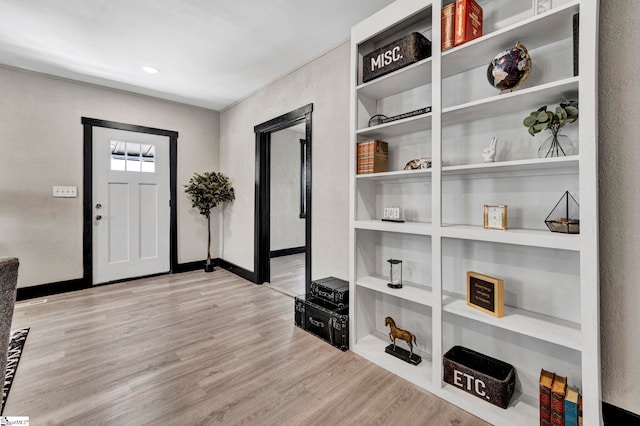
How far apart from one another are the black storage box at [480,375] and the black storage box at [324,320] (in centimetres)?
73

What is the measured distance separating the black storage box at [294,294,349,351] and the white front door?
9.09ft

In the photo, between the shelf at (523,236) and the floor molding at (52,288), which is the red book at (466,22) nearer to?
the shelf at (523,236)

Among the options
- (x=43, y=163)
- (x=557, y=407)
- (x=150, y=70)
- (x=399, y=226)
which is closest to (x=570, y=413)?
(x=557, y=407)

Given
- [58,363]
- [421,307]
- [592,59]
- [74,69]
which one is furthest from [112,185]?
[592,59]

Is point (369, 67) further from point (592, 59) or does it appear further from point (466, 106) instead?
point (592, 59)

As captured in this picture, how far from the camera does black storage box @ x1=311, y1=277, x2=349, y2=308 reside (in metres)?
2.41

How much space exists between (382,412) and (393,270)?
37.3 inches

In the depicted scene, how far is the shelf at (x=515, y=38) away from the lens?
1.37m

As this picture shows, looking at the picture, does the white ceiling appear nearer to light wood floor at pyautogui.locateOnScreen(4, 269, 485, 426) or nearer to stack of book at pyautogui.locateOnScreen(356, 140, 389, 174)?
stack of book at pyautogui.locateOnScreen(356, 140, 389, 174)

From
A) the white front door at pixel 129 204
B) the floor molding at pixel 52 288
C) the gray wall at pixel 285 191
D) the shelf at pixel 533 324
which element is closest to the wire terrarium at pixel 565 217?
the shelf at pixel 533 324

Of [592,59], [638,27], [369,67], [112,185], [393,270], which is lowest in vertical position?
[393,270]

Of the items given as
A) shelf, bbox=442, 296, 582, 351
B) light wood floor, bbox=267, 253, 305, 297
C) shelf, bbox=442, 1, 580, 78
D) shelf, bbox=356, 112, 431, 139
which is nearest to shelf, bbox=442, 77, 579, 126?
shelf, bbox=356, 112, 431, 139

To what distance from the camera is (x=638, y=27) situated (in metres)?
1.34

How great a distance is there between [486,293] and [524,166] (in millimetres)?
702
